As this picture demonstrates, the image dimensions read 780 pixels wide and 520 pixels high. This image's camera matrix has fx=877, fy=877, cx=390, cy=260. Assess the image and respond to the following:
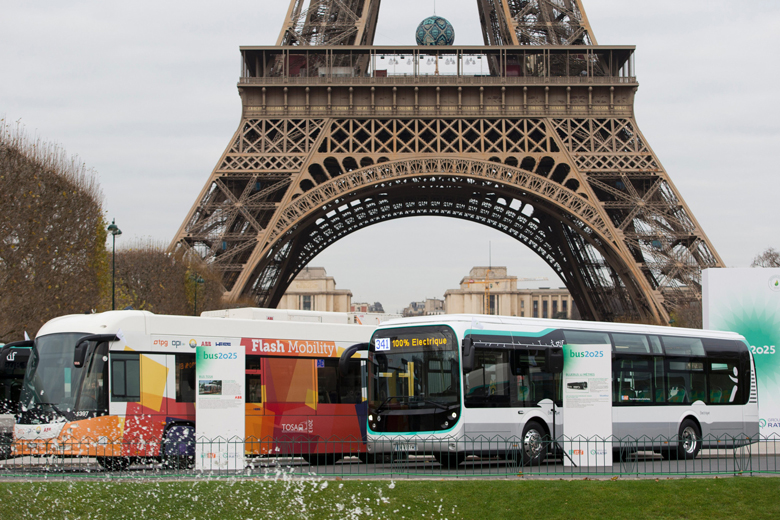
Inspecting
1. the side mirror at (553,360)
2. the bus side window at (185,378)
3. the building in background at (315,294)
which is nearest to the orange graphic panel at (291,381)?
the bus side window at (185,378)

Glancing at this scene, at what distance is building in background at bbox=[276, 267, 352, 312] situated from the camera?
461 feet

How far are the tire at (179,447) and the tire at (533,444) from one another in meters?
6.43

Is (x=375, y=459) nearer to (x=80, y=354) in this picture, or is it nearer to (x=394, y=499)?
(x=394, y=499)

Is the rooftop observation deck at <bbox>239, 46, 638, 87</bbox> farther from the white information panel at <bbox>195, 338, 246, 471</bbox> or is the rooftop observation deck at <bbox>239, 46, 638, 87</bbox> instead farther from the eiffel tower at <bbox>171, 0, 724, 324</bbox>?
the white information panel at <bbox>195, 338, 246, 471</bbox>

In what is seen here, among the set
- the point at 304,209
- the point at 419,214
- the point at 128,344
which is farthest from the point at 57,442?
the point at 419,214

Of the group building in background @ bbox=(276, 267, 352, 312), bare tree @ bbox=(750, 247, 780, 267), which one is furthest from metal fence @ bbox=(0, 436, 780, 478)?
building in background @ bbox=(276, 267, 352, 312)

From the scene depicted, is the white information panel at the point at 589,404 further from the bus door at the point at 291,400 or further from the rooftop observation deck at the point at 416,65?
the rooftop observation deck at the point at 416,65

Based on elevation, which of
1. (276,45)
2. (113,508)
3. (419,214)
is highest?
(276,45)

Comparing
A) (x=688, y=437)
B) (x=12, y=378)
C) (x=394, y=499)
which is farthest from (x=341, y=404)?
(x=12, y=378)

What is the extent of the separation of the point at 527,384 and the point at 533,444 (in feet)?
3.89

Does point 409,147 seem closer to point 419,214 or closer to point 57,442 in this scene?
point 419,214

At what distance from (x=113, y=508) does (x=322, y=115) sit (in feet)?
111

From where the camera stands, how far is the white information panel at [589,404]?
15.5 m

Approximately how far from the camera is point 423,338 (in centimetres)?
1698
